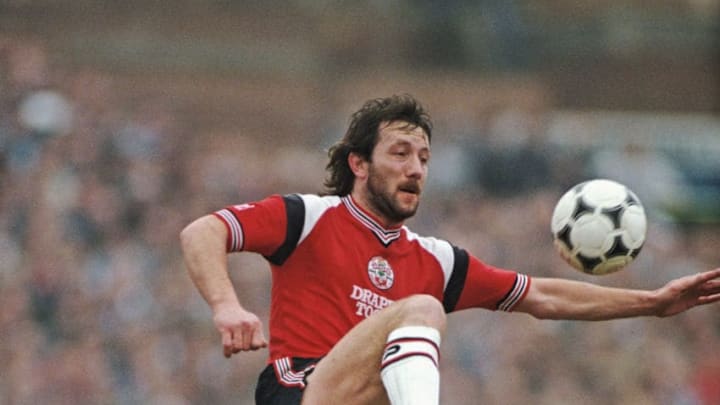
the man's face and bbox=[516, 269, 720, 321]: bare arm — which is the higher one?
the man's face

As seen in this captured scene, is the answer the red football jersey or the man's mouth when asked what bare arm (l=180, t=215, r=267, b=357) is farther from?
the man's mouth

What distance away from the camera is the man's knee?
674cm

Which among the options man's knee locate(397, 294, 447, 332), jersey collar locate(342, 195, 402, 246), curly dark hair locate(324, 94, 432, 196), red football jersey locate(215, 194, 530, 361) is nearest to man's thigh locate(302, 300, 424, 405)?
man's knee locate(397, 294, 447, 332)

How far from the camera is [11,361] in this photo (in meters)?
12.3

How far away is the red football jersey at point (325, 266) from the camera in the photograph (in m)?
7.47

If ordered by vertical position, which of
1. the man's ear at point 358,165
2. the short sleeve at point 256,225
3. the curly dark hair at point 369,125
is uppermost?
the curly dark hair at point 369,125

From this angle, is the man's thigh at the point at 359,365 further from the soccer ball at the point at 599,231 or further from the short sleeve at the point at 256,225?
the soccer ball at the point at 599,231

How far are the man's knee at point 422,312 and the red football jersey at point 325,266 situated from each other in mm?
764

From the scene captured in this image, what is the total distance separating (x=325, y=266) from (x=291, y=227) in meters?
0.26

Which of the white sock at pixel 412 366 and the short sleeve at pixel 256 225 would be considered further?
the short sleeve at pixel 256 225

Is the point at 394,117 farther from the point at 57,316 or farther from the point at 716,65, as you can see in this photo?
the point at 716,65

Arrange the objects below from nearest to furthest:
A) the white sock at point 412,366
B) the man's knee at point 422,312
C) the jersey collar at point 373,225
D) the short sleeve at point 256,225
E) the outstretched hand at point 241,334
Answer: the outstretched hand at point 241,334 → the white sock at point 412,366 → the man's knee at point 422,312 → the short sleeve at point 256,225 → the jersey collar at point 373,225

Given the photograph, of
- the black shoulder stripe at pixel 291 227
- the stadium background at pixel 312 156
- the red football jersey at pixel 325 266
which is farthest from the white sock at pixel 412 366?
the stadium background at pixel 312 156

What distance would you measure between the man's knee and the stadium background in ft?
19.9
